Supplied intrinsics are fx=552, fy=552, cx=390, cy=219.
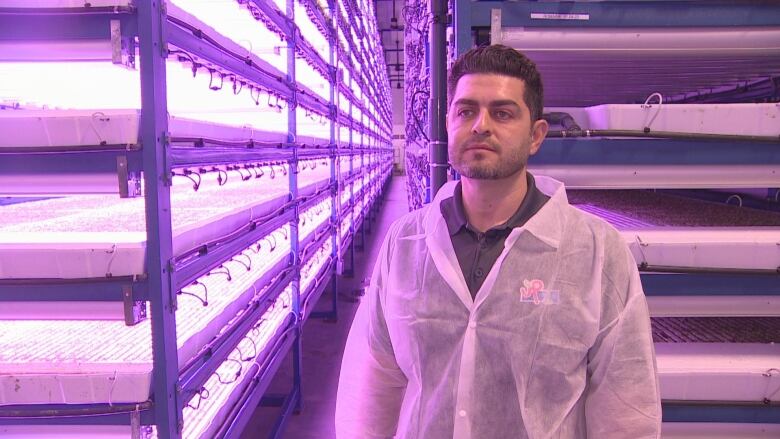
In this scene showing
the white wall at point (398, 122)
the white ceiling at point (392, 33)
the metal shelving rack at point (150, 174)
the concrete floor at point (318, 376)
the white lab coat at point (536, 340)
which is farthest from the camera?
the white wall at point (398, 122)

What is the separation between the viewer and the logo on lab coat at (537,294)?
1.32 metres

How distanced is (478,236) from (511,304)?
0.71ft

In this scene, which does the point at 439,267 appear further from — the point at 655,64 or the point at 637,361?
the point at 655,64

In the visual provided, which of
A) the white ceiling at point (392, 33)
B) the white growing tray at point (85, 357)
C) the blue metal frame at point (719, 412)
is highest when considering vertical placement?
the white ceiling at point (392, 33)

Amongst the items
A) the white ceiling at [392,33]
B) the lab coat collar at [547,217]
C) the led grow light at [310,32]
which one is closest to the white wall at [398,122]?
the white ceiling at [392,33]

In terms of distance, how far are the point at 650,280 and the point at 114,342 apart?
79.4 inches

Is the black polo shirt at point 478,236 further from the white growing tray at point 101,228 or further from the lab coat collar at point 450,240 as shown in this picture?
the white growing tray at point 101,228

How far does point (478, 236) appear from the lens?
1.45 metres

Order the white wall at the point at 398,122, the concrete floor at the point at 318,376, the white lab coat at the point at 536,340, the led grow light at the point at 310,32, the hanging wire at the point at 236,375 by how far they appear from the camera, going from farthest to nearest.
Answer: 1. the white wall at the point at 398,122
2. the led grow light at the point at 310,32
3. the concrete floor at the point at 318,376
4. the hanging wire at the point at 236,375
5. the white lab coat at the point at 536,340

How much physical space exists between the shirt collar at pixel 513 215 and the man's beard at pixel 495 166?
10 cm

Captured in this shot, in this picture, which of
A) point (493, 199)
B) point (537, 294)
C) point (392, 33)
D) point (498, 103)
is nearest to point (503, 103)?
point (498, 103)

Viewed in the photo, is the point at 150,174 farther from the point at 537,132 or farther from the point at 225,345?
the point at 537,132

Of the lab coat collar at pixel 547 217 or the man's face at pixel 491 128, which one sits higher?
the man's face at pixel 491 128

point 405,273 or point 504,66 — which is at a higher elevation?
point 504,66
